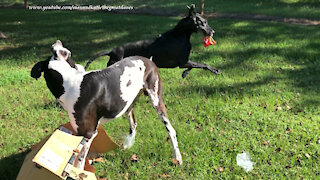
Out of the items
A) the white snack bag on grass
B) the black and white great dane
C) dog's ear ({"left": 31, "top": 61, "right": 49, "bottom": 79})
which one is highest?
dog's ear ({"left": 31, "top": 61, "right": 49, "bottom": 79})

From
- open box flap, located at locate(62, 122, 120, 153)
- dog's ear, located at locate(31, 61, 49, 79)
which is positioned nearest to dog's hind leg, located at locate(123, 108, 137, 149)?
open box flap, located at locate(62, 122, 120, 153)

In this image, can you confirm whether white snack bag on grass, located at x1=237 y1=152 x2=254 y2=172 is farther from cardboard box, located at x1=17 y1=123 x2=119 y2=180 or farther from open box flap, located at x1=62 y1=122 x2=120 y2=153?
cardboard box, located at x1=17 y1=123 x2=119 y2=180

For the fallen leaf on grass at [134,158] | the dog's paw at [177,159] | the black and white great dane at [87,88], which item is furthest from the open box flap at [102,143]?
the dog's paw at [177,159]

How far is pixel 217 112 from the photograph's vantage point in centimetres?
550

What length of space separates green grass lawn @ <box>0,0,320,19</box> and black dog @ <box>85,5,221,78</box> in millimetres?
10577

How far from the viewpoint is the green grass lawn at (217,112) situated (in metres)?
4.20

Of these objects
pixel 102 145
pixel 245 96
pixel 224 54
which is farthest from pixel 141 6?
pixel 102 145

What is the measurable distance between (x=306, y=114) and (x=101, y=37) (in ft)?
24.8

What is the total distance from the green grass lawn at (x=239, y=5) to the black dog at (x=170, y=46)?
1058 centimetres

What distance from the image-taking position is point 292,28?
35.2 ft

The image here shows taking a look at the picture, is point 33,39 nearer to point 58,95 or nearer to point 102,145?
point 102,145

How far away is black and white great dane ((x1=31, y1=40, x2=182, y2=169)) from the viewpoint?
10.0ft

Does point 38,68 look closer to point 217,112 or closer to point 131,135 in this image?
point 131,135

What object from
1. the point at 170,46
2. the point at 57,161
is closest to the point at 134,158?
the point at 57,161
